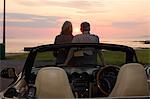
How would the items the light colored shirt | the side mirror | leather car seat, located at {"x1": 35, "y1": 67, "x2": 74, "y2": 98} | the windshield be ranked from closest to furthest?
1. leather car seat, located at {"x1": 35, "y1": 67, "x2": 74, "y2": 98}
2. the side mirror
3. the windshield
4. the light colored shirt

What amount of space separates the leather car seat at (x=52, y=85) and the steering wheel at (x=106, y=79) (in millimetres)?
1019

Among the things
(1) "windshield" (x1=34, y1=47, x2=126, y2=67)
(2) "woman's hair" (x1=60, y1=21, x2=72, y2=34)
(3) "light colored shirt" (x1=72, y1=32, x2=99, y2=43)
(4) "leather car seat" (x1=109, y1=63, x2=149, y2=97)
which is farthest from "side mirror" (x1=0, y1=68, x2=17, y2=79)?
(2) "woman's hair" (x1=60, y1=21, x2=72, y2=34)

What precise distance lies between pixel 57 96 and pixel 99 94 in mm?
1251

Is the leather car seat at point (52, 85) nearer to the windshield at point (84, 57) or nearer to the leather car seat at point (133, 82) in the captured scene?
the leather car seat at point (133, 82)

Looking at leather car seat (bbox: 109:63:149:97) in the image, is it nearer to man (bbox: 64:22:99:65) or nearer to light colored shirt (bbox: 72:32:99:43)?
man (bbox: 64:22:99:65)

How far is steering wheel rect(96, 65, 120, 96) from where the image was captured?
5305 mm

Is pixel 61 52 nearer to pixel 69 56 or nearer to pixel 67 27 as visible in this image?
pixel 69 56

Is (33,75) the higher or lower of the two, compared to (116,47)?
lower

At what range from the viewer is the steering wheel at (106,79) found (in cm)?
530

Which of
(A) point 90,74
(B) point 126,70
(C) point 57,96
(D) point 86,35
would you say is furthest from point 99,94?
(D) point 86,35

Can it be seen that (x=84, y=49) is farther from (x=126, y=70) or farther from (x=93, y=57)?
(x=126, y=70)

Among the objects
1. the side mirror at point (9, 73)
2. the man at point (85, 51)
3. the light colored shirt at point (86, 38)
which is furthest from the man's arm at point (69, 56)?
the light colored shirt at point (86, 38)

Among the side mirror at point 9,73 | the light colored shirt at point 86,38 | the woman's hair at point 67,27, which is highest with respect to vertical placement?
the woman's hair at point 67,27

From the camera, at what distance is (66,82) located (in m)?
4.38
